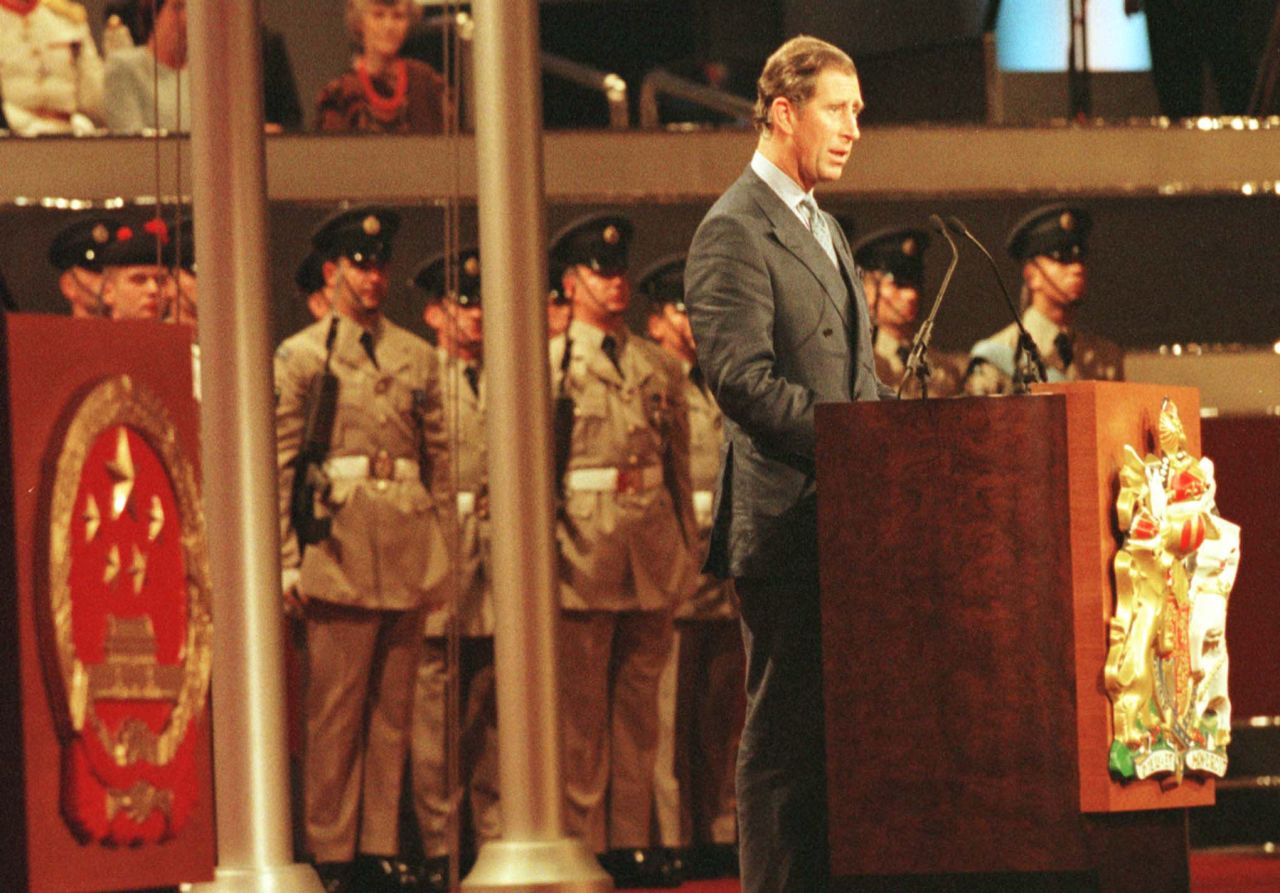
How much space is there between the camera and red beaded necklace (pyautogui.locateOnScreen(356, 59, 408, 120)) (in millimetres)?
6145

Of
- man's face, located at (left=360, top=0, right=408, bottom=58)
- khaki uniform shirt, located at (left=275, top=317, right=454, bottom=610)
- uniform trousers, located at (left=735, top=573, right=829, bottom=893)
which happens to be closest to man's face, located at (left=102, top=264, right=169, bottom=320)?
khaki uniform shirt, located at (left=275, top=317, right=454, bottom=610)

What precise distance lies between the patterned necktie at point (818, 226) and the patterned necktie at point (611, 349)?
2499mm

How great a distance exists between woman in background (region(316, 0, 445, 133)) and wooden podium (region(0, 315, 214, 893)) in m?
3.91

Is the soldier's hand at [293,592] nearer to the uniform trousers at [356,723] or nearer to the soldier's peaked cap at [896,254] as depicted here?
the uniform trousers at [356,723]

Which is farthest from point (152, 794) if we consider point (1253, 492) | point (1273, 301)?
point (1273, 301)

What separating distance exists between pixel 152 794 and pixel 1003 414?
109cm

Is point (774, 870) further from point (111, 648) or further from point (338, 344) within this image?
point (338, 344)

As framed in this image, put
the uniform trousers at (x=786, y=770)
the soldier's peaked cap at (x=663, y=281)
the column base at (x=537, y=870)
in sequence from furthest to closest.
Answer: the soldier's peaked cap at (x=663, y=281) → the column base at (x=537, y=870) → the uniform trousers at (x=786, y=770)

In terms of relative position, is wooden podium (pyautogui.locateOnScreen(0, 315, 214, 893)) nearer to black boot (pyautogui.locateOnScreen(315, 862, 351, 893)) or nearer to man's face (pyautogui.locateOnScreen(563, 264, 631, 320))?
black boot (pyautogui.locateOnScreen(315, 862, 351, 893))

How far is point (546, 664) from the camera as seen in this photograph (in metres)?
4.16

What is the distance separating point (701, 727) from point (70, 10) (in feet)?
7.52

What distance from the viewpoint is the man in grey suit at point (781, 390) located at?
3.02 meters

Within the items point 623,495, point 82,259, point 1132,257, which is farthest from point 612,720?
point 1132,257

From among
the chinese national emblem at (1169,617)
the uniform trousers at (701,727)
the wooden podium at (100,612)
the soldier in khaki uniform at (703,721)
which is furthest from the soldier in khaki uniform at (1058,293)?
the wooden podium at (100,612)
